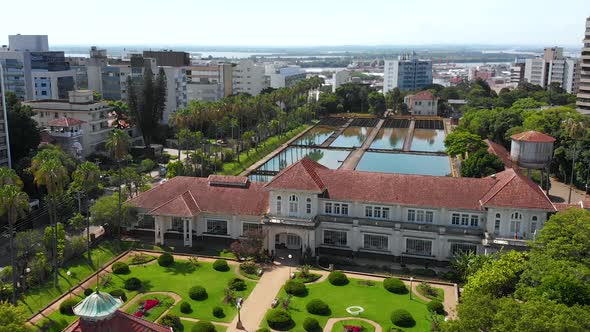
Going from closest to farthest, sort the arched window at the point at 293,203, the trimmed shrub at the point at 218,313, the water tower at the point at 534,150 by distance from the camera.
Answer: the trimmed shrub at the point at 218,313 < the arched window at the point at 293,203 < the water tower at the point at 534,150

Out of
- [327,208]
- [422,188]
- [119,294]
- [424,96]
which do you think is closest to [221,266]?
[119,294]

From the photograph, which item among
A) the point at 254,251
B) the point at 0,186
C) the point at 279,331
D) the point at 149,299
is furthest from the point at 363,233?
the point at 0,186

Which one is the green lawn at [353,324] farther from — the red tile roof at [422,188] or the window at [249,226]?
the window at [249,226]

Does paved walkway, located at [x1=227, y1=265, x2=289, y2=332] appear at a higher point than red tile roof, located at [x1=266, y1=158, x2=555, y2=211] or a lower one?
lower

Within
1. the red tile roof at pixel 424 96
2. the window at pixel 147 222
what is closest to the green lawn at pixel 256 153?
the window at pixel 147 222

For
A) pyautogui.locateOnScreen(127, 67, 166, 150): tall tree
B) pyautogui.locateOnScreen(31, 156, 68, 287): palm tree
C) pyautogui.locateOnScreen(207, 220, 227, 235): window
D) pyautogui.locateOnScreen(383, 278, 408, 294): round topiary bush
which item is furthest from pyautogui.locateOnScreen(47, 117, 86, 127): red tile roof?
pyautogui.locateOnScreen(383, 278, 408, 294): round topiary bush

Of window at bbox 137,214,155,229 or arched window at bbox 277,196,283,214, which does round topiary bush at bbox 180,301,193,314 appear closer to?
arched window at bbox 277,196,283,214
